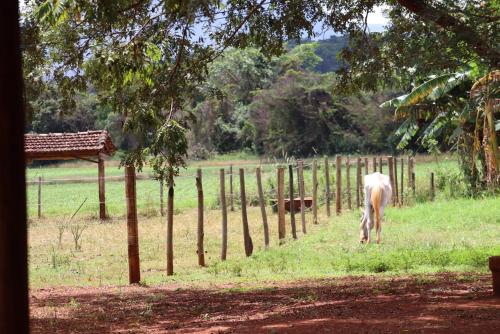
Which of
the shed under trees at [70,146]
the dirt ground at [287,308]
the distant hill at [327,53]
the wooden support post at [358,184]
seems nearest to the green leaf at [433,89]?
the wooden support post at [358,184]

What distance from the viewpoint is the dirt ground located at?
7.50 metres

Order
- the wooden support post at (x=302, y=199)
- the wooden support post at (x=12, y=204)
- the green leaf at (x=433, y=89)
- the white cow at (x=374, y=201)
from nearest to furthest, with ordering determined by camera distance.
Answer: the wooden support post at (x=12, y=204) → the white cow at (x=374, y=201) → the wooden support post at (x=302, y=199) → the green leaf at (x=433, y=89)

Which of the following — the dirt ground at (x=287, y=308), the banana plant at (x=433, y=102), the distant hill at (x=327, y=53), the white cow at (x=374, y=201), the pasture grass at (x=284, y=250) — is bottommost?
the pasture grass at (x=284, y=250)

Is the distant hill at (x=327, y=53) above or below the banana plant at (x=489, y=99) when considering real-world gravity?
above

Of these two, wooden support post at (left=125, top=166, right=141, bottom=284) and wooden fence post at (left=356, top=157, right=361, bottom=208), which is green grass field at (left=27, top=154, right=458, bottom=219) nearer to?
wooden fence post at (left=356, top=157, right=361, bottom=208)

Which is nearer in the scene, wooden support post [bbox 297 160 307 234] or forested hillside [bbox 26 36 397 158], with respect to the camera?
wooden support post [bbox 297 160 307 234]

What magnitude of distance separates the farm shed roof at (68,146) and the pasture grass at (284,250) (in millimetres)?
3826

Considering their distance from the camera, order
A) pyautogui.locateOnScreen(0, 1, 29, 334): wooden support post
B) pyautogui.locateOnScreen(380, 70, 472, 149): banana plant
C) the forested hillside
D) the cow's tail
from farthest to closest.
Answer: the forested hillside
pyautogui.locateOnScreen(380, 70, 472, 149): banana plant
the cow's tail
pyautogui.locateOnScreen(0, 1, 29, 334): wooden support post

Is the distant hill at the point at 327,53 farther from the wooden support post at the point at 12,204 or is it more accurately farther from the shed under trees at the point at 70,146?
the wooden support post at the point at 12,204

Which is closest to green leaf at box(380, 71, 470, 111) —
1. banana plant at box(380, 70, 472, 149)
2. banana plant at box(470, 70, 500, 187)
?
banana plant at box(380, 70, 472, 149)

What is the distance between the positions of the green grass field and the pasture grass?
1.90 meters

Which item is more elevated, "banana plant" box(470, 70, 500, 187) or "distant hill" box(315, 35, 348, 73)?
"distant hill" box(315, 35, 348, 73)

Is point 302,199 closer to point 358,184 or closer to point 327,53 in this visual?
point 358,184

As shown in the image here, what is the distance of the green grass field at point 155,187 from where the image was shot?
92.9 ft
